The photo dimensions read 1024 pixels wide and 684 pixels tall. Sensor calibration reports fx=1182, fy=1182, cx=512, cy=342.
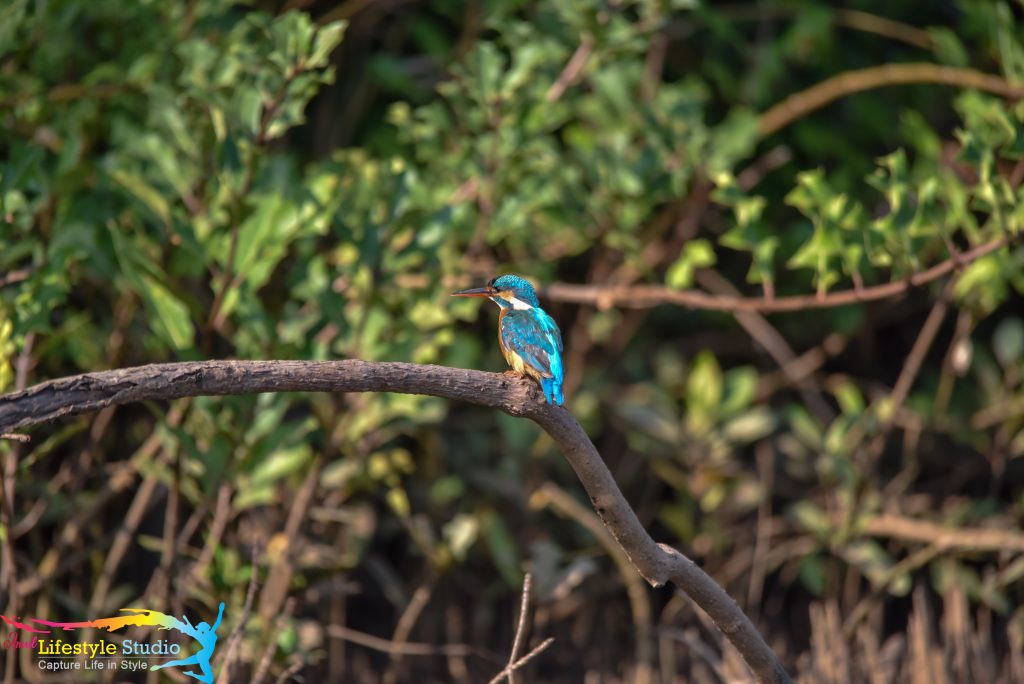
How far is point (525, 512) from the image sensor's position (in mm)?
3967

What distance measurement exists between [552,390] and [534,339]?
0.52ft

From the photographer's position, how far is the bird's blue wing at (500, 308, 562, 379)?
205 centimetres

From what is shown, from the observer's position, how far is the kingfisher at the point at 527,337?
203 centimetres

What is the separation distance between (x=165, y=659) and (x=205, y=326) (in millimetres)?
877

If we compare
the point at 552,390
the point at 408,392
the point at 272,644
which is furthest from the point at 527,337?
the point at 272,644

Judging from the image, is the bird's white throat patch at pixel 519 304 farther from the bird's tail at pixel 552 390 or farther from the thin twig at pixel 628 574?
the thin twig at pixel 628 574

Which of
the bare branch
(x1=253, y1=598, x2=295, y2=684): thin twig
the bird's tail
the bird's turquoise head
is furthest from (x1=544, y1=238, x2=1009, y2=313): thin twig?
(x1=253, y1=598, x2=295, y2=684): thin twig

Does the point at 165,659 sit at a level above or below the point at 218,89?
below

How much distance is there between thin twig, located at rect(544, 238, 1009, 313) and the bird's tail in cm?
106

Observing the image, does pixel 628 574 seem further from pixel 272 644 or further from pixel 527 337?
pixel 527 337

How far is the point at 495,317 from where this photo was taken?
428 centimetres

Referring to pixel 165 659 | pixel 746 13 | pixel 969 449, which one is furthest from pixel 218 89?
pixel 969 449

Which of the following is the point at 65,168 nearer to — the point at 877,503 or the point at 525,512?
the point at 525,512

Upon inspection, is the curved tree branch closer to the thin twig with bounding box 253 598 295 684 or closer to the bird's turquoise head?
the bird's turquoise head
